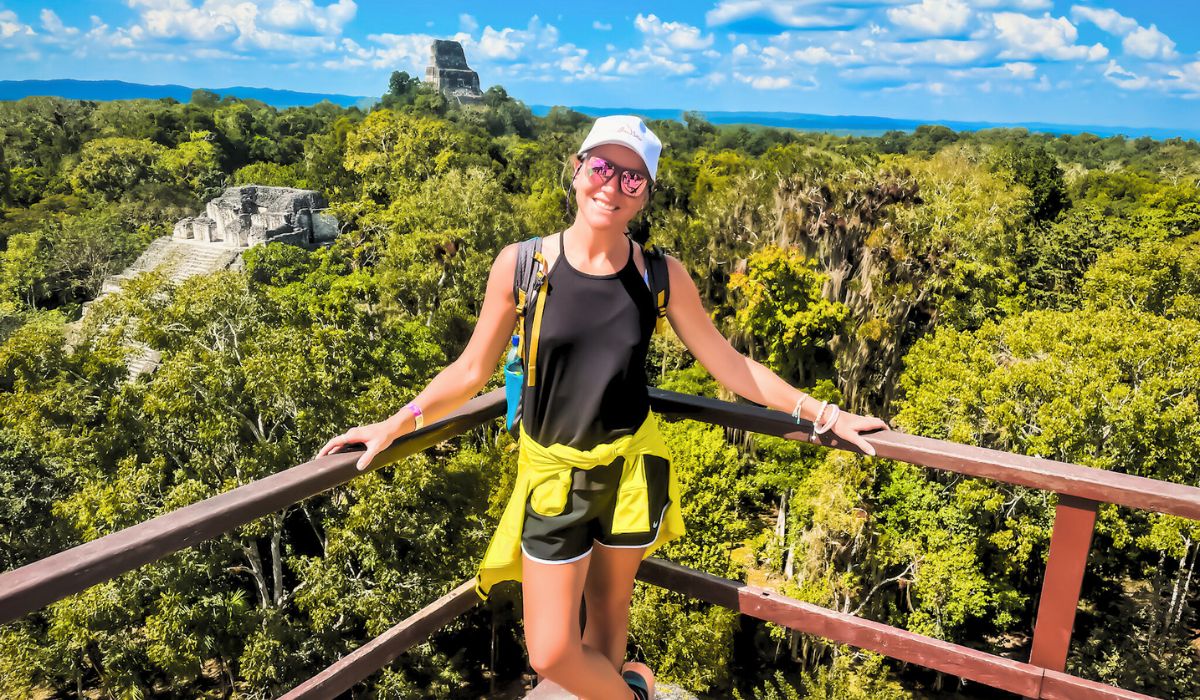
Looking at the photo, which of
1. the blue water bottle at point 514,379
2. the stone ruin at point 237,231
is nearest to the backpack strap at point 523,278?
the blue water bottle at point 514,379

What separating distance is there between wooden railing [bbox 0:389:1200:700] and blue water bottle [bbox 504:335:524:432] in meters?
0.28

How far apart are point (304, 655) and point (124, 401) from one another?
6846mm

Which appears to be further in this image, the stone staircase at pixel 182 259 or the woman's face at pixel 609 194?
the stone staircase at pixel 182 259

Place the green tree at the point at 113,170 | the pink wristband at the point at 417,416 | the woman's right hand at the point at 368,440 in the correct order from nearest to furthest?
the woman's right hand at the point at 368,440 → the pink wristband at the point at 417,416 → the green tree at the point at 113,170

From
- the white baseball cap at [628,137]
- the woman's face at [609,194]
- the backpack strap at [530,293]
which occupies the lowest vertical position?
the backpack strap at [530,293]

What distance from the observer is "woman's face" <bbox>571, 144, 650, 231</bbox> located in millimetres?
2818

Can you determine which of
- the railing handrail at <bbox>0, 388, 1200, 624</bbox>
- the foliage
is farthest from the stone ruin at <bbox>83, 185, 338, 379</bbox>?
the railing handrail at <bbox>0, 388, 1200, 624</bbox>

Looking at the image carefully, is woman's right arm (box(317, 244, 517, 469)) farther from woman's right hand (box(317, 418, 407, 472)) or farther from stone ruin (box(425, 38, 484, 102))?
stone ruin (box(425, 38, 484, 102))

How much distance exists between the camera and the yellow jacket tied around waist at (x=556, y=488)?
278 cm

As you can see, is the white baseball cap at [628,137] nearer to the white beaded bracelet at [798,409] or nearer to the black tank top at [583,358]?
the black tank top at [583,358]

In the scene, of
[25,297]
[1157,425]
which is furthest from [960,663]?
[25,297]

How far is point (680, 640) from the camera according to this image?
1644cm

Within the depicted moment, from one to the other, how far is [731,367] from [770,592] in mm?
873

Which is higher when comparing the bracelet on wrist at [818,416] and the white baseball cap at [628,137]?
the white baseball cap at [628,137]
